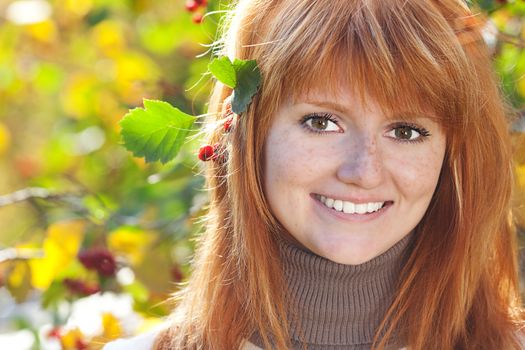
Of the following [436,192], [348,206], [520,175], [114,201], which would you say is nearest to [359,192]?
[348,206]

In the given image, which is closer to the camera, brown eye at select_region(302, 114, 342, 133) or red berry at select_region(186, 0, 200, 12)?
brown eye at select_region(302, 114, 342, 133)

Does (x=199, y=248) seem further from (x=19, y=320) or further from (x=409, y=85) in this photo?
(x=19, y=320)

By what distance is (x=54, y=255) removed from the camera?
2230 millimetres

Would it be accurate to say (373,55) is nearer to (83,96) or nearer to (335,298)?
(335,298)

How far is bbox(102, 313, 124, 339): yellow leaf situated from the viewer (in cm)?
218

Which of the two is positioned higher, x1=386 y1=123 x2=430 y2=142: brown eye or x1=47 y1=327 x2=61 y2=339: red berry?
x1=386 y1=123 x2=430 y2=142: brown eye

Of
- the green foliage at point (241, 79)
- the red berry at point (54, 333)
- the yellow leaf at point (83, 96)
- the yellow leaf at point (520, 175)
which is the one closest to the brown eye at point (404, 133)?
the green foliage at point (241, 79)

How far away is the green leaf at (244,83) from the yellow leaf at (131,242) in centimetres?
73

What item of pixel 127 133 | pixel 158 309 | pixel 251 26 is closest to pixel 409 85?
pixel 251 26

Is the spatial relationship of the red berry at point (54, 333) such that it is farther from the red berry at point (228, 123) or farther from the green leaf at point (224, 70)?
the green leaf at point (224, 70)

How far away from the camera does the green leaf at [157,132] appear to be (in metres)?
1.62

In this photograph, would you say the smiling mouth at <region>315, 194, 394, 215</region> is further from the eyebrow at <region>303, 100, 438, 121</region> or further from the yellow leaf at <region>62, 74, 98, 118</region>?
the yellow leaf at <region>62, 74, 98, 118</region>

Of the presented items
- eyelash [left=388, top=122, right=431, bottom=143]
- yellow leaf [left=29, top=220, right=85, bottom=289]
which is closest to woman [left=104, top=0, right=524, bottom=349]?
eyelash [left=388, top=122, right=431, bottom=143]

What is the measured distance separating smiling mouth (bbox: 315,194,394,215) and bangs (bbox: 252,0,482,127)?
5.9 inches
